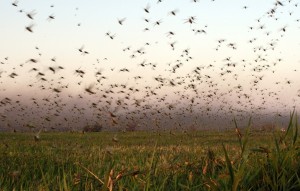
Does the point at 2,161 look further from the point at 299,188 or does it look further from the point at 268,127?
the point at 268,127

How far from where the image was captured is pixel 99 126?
55500 millimetres

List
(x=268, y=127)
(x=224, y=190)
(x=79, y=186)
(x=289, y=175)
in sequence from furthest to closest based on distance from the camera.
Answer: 1. (x=268, y=127)
2. (x=289, y=175)
3. (x=79, y=186)
4. (x=224, y=190)

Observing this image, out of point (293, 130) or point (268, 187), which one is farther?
point (293, 130)

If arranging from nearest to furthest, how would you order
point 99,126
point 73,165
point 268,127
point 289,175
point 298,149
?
point 289,175
point 298,149
point 73,165
point 268,127
point 99,126

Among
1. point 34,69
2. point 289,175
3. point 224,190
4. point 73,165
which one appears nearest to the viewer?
point 224,190

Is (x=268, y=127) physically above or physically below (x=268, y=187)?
above

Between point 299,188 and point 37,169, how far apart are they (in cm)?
476

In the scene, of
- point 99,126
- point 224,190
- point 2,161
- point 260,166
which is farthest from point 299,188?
point 99,126

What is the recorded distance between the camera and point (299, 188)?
325 cm

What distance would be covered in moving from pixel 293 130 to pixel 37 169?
4.64m

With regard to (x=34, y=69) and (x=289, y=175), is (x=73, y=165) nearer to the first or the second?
(x=289, y=175)

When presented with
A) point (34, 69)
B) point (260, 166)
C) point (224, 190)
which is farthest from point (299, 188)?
point (34, 69)

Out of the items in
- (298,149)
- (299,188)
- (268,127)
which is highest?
(268,127)

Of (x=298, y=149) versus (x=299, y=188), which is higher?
(x=298, y=149)
